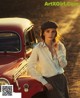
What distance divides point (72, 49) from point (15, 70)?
934 centimetres

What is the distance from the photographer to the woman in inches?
284

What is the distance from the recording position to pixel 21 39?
9.31m

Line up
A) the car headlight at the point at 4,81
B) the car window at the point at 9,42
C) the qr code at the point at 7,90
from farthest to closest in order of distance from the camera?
the car window at the point at 9,42 < the car headlight at the point at 4,81 < the qr code at the point at 7,90

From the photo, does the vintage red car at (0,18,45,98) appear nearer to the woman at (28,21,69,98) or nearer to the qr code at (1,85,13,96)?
the qr code at (1,85,13,96)

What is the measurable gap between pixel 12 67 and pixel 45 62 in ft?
3.72

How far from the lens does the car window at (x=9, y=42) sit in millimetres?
9241

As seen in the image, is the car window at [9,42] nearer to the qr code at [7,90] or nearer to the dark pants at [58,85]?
the qr code at [7,90]

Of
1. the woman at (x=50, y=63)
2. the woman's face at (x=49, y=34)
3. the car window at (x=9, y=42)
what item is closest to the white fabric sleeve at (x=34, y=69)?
the woman at (x=50, y=63)

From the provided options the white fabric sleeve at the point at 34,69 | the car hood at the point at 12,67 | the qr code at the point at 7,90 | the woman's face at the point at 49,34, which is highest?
the woman's face at the point at 49,34

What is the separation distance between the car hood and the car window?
0.42 meters

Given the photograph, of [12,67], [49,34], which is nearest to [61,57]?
[49,34]

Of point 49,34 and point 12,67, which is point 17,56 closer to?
point 12,67

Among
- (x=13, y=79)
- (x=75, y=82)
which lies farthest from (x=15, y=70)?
(x=75, y=82)

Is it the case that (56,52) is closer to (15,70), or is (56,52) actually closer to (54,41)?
(54,41)
